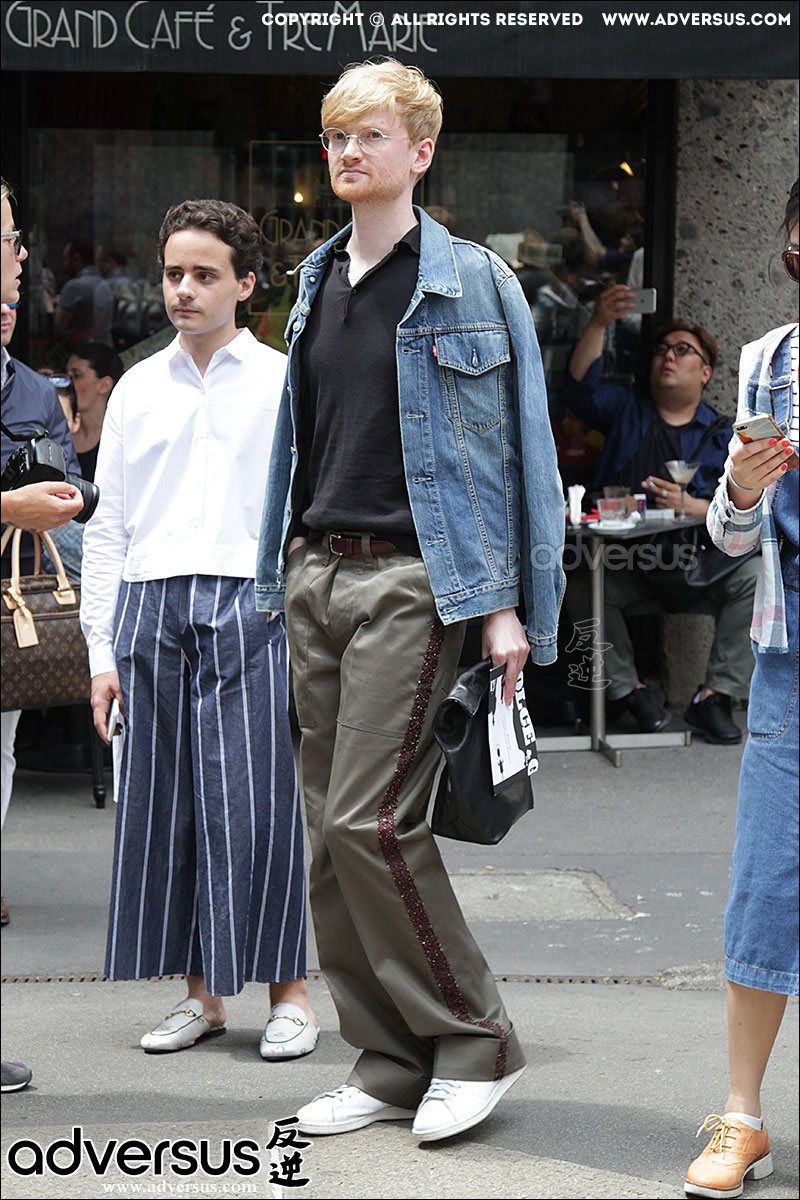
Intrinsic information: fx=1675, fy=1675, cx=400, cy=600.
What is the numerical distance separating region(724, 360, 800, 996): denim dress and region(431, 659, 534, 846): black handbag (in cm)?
45

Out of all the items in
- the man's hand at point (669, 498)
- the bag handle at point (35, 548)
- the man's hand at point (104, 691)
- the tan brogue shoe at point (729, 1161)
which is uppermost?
the man's hand at point (669, 498)

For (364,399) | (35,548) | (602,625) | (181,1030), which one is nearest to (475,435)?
(364,399)

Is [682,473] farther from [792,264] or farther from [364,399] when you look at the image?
[792,264]

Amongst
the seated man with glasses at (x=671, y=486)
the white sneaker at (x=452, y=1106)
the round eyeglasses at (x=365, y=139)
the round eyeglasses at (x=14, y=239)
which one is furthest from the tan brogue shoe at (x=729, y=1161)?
the seated man with glasses at (x=671, y=486)

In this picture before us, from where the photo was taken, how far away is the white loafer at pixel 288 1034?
3.69 meters

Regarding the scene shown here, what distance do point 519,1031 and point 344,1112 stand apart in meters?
0.73

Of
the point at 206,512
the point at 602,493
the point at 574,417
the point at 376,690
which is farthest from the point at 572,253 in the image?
the point at 376,690

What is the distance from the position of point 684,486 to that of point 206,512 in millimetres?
3314

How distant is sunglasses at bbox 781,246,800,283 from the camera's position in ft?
8.91

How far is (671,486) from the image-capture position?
21.4 ft

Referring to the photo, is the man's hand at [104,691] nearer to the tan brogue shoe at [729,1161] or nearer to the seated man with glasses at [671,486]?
the tan brogue shoe at [729,1161]

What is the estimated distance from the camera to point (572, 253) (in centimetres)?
760

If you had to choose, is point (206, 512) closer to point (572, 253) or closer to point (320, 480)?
point (320, 480)
